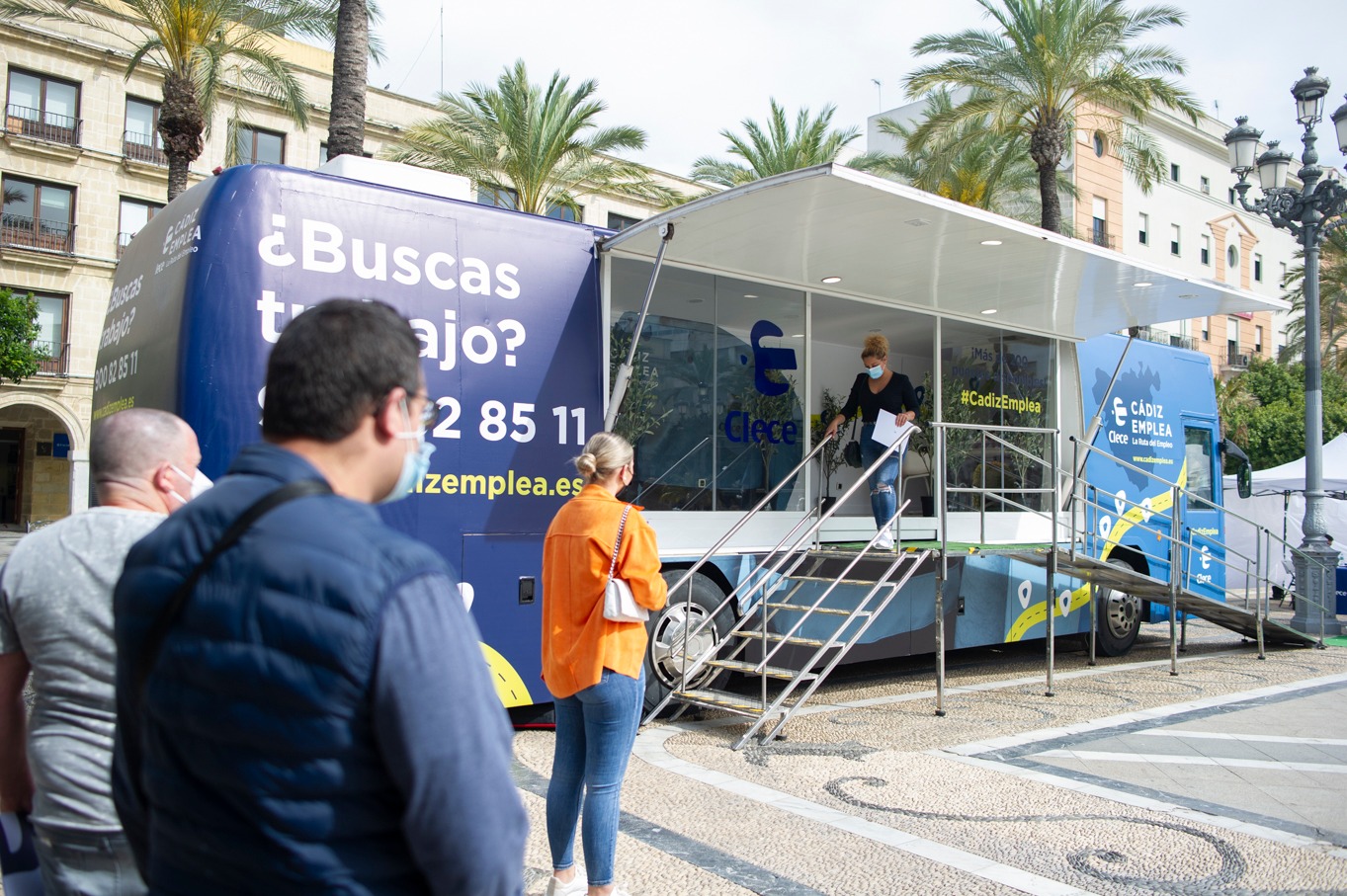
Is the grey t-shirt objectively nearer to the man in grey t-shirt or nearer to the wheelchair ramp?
the man in grey t-shirt

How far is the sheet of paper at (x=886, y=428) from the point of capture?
8.91 metres

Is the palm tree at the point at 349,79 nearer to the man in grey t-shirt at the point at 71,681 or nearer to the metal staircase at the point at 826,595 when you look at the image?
the metal staircase at the point at 826,595

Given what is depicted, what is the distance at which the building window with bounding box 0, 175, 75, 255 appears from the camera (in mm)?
31422

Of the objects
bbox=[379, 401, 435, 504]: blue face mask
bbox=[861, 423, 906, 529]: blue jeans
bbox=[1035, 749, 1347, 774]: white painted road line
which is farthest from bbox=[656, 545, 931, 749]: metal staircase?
bbox=[379, 401, 435, 504]: blue face mask

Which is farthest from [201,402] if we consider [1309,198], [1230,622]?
[1309,198]

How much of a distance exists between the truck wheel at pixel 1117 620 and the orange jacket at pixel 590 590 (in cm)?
875

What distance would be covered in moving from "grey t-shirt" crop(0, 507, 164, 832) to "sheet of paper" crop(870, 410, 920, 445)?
710 cm

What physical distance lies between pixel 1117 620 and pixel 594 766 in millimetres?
9373

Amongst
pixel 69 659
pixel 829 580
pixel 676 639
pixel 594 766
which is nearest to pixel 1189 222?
pixel 829 580

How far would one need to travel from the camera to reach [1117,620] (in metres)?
11.7

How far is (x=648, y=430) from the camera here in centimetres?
818

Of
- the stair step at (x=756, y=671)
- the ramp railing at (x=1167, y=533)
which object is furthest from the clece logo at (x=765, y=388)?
the ramp railing at (x=1167, y=533)

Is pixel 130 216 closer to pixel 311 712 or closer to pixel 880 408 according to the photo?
pixel 880 408

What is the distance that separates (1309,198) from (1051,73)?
607 cm
